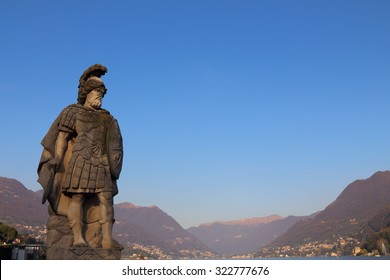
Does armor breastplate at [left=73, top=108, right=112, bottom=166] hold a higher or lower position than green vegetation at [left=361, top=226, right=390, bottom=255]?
higher

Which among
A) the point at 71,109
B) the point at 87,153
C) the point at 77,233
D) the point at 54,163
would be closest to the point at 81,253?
the point at 77,233

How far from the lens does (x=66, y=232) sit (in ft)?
34.1

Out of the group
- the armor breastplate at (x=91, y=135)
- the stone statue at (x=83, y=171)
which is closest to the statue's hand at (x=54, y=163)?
the stone statue at (x=83, y=171)

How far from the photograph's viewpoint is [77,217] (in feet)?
34.0

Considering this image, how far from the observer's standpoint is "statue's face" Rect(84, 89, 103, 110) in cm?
1113

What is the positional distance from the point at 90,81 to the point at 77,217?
3.22m

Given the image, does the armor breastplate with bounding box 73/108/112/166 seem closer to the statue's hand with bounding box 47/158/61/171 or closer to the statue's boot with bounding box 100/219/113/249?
the statue's hand with bounding box 47/158/61/171

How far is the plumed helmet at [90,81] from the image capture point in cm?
1116

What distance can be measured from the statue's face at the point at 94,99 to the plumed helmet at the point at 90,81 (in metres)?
0.09

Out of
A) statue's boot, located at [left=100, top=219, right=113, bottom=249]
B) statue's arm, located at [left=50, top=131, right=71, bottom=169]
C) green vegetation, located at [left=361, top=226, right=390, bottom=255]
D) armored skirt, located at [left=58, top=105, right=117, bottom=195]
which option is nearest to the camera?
statue's boot, located at [left=100, top=219, right=113, bottom=249]

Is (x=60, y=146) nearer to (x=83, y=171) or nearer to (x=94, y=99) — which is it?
(x=83, y=171)

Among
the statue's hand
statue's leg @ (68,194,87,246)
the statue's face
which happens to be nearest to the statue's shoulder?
the statue's face
